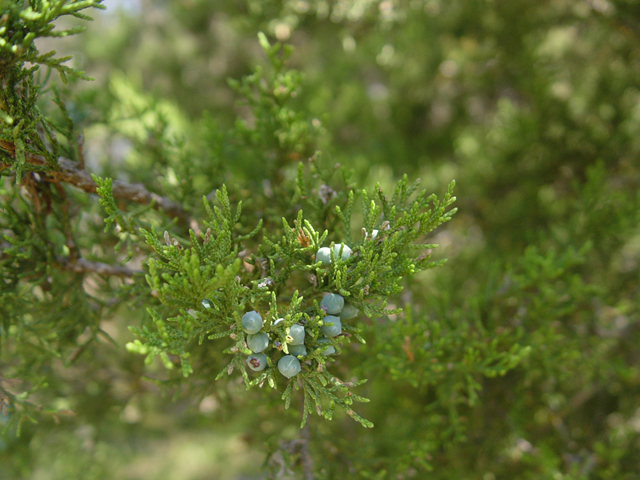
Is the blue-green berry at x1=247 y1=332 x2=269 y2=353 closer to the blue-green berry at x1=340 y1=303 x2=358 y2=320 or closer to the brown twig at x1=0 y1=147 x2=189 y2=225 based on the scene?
the blue-green berry at x1=340 y1=303 x2=358 y2=320

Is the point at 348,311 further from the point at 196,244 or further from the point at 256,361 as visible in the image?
the point at 196,244

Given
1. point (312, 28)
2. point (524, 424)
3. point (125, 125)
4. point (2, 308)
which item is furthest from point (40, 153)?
point (524, 424)

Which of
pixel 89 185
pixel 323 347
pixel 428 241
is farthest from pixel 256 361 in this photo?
pixel 428 241

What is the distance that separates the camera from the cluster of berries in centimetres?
99

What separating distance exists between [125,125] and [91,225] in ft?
2.85

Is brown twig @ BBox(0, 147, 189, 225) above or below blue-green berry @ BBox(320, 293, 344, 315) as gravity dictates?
above

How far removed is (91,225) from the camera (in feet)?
5.88

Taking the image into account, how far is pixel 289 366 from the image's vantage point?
1.00 meters

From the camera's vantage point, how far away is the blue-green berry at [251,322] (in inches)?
38.3

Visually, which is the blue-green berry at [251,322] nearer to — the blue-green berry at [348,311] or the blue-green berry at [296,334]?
the blue-green berry at [296,334]

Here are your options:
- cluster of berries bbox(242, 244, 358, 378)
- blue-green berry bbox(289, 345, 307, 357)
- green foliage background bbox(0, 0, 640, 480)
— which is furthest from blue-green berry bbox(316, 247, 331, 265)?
blue-green berry bbox(289, 345, 307, 357)

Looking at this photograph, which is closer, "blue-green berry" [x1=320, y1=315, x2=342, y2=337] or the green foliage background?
"blue-green berry" [x1=320, y1=315, x2=342, y2=337]

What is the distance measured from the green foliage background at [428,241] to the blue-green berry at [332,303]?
226 mm

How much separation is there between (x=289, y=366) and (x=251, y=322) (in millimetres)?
150
